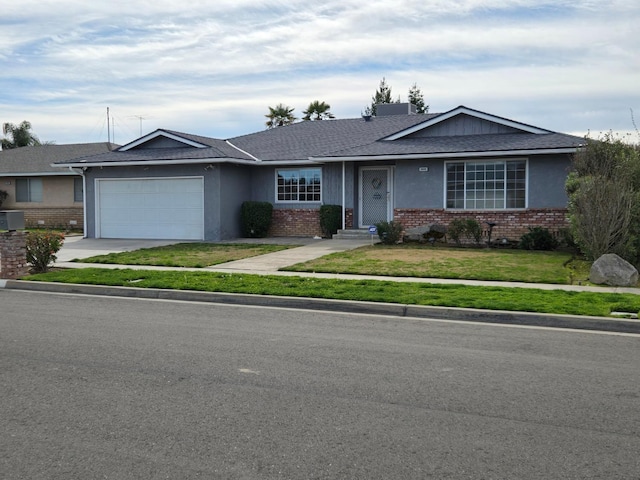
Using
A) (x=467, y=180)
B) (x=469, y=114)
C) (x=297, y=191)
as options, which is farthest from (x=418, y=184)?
(x=297, y=191)

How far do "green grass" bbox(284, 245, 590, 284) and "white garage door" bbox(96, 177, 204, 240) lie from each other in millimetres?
7259

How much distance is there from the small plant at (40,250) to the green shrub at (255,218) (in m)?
9.40

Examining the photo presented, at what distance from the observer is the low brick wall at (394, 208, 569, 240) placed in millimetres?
19297

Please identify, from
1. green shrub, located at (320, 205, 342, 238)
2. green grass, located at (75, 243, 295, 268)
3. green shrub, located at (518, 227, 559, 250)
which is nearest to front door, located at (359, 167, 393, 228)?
green shrub, located at (320, 205, 342, 238)

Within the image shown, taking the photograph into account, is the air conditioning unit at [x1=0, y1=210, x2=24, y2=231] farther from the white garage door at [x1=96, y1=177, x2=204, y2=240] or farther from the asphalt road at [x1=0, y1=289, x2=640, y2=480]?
the white garage door at [x1=96, y1=177, x2=204, y2=240]

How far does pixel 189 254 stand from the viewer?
1756 cm

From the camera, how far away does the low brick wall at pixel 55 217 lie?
30.3 m

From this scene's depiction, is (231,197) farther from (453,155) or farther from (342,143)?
(453,155)

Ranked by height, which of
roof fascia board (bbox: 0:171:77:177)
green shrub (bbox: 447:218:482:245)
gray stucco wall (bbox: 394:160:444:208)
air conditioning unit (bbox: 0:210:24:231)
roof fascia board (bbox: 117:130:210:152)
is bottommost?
green shrub (bbox: 447:218:482:245)

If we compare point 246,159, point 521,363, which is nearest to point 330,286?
point 521,363

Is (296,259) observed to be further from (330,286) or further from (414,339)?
(414,339)

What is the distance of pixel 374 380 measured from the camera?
608 cm

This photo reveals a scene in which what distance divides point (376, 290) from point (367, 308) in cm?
114

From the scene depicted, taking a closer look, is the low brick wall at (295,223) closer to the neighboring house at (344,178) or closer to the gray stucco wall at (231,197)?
the neighboring house at (344,178)
